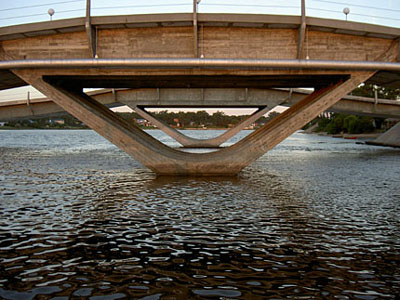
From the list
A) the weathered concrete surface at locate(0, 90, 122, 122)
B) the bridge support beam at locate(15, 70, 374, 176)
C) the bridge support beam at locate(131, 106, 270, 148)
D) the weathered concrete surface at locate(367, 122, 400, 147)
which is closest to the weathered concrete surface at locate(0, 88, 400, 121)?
the weathered concrete surface at locate(0, 90, 122, 122)

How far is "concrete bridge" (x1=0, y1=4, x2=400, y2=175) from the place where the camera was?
19.2 metres

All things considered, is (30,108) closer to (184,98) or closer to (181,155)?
(184,98)

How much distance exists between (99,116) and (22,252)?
1235cm

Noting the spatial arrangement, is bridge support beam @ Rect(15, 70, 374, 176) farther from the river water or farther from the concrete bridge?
the river water

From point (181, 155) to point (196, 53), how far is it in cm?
554

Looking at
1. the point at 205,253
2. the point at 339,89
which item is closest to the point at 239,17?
the point at 339,89

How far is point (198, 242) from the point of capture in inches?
365

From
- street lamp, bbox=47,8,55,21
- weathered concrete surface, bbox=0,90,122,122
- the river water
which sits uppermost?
street lamp, bbox=47,8,55,21

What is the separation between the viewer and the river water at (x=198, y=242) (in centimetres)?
674

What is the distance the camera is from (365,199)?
49.1ft

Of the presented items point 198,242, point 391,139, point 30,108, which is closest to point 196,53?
point 198,242

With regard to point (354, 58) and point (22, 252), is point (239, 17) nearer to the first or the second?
point (354, 58)

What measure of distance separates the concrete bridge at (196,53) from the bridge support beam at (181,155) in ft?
0.16

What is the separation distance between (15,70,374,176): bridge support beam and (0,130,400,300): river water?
11.4 feet
